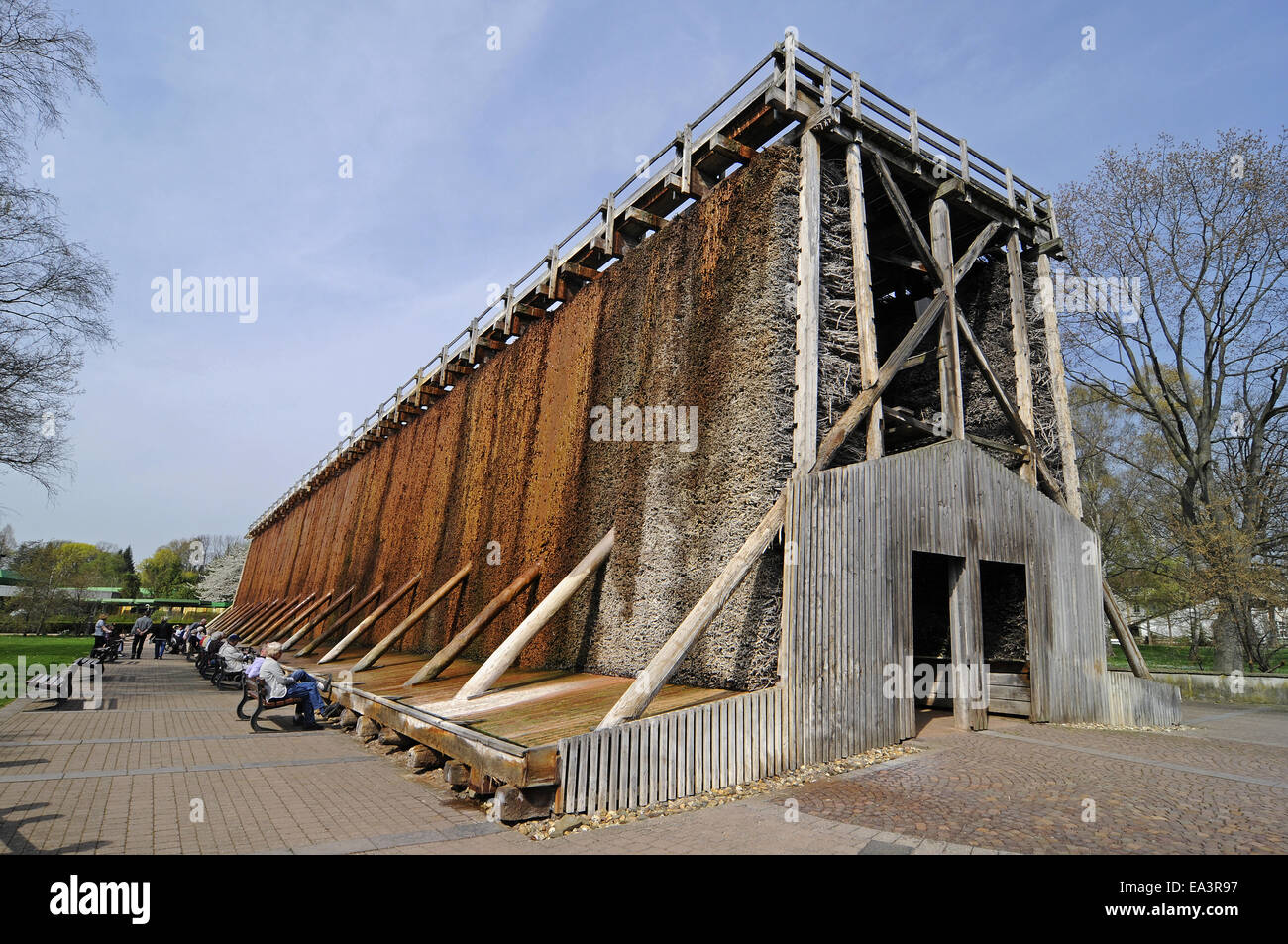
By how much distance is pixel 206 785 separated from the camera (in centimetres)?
710

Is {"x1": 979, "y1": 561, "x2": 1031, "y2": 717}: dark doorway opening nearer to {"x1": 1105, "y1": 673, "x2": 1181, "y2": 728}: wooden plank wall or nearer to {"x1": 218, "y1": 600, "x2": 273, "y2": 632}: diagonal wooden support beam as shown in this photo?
{"x1": 1105, "y1": 673, "x2": 1181, "y2": 728}: wooden plank wall

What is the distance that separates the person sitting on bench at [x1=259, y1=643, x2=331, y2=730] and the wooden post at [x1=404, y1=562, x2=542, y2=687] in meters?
1.21

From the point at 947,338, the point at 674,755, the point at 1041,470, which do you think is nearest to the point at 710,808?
the point at 674,755

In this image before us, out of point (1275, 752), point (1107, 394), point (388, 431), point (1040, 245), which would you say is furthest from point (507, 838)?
point (1107, 394)

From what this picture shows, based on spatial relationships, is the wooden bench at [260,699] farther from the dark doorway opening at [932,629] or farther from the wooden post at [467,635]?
the dark doorway opening at [932,629]

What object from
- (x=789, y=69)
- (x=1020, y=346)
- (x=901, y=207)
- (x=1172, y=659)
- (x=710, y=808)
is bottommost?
(x=1172, y=659)

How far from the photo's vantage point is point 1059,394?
13984 mm

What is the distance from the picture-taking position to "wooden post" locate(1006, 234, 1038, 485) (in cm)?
1298

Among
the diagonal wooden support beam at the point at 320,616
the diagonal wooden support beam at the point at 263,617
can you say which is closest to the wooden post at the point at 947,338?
the diagonal wooden support beam at the point at 320,616

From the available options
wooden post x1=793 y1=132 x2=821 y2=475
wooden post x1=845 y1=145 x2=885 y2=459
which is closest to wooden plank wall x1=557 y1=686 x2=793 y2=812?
wooden post x1=793 y1=132 x2=821 y2=475

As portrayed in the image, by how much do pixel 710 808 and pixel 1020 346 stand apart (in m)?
11.5

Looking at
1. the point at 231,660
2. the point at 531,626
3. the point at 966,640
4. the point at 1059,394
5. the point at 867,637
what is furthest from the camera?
the point at 231,660

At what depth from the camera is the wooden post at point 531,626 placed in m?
9.42

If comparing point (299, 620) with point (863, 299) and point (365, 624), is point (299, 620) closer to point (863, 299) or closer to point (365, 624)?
point (365, 624)
